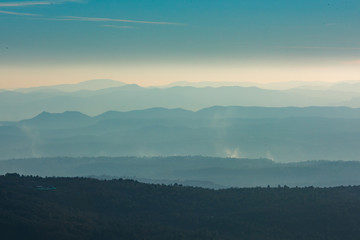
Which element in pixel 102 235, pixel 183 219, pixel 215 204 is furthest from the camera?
pixel 215 204

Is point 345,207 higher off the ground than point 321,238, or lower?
higher

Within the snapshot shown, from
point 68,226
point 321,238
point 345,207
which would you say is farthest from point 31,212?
point 345,207

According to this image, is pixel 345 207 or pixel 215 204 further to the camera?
pixel 215 204

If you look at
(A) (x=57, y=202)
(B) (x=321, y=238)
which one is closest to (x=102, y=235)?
(A) (x=57, y=202)

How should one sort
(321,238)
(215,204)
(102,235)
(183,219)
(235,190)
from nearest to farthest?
(102,235) < (321,238) < (183,219) < (215,204) < (235,190)

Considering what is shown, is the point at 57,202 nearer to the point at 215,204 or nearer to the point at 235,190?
the point at 215,204

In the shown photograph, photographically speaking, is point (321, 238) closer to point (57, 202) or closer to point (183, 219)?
point (183, 219)
